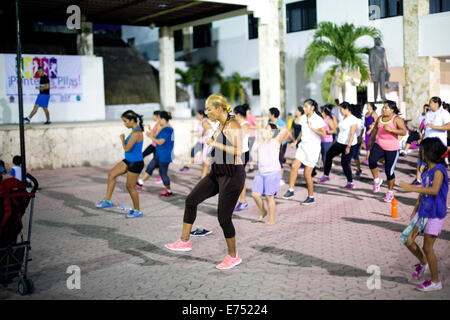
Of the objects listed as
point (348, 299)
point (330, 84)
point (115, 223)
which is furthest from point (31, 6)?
point (348, 299)

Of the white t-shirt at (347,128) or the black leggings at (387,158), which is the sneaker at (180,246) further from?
the white t-shirt at (347,128)

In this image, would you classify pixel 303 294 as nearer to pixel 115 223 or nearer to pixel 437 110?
pixel 115 223

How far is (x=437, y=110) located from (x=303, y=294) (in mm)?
6968

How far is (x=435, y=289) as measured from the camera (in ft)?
16.3

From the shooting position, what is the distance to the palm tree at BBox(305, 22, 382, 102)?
74.5ft

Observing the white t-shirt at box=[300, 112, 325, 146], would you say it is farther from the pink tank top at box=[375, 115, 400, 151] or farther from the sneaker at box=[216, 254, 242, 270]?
the sneaker at box=[216, 254, 242, 270]

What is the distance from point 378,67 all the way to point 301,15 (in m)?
6.80

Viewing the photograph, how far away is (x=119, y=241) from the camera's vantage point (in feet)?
23.9

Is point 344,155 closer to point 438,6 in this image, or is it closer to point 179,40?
point 438,6

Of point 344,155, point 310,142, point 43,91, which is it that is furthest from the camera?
point 43,91

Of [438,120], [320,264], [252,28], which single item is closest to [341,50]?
[252,28]

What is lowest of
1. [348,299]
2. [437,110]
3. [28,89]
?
[348,299]

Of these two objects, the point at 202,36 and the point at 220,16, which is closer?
the point at 220,16

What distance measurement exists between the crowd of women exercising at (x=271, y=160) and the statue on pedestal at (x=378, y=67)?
24.4ft
